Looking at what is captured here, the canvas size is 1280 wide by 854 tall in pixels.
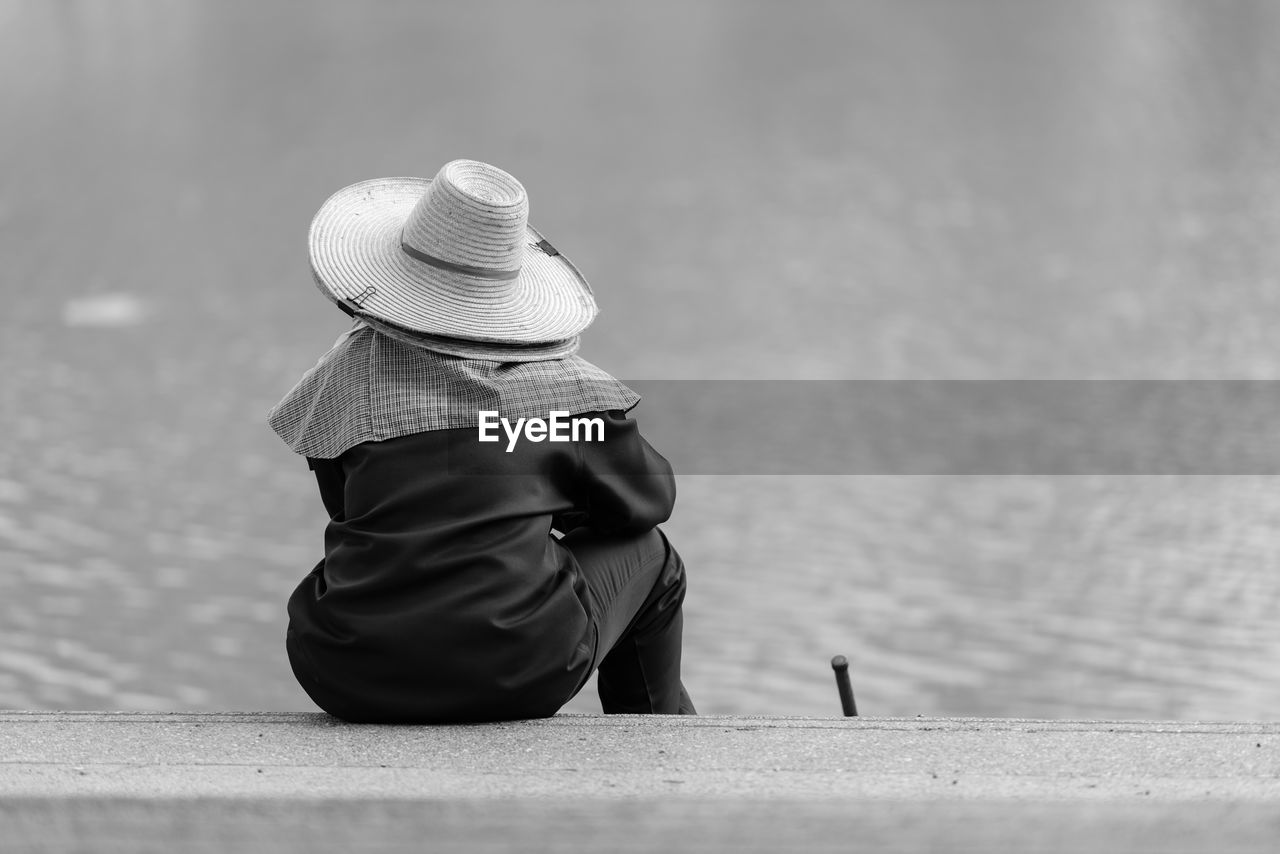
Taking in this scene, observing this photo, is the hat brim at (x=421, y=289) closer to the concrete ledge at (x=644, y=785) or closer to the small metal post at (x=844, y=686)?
the concrete ledge at (x=644, y=785)

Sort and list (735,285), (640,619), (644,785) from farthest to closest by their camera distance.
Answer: (735,285), (640,619), (644,785)

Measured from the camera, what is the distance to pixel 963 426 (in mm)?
5918

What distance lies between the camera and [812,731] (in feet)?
5.46

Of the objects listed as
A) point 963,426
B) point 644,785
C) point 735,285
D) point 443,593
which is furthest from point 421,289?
point 735,285

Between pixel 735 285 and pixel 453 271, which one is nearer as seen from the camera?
pixel 453 271

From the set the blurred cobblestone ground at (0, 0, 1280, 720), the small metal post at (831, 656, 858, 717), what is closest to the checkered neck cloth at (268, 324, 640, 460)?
the small metal post at (831, 656, 858, 717)

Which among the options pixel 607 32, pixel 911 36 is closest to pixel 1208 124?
pixel 911 36

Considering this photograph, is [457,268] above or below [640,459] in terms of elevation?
above

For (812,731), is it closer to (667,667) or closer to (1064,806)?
(1064,806)

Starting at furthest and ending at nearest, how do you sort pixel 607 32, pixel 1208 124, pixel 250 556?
pixel 607 32, pixel 1208 124, pixel 250 556

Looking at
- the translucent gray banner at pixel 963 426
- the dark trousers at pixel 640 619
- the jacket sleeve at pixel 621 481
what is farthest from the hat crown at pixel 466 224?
the translucent gray banner at pixel 963 426

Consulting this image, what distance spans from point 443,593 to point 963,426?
14.4 ft

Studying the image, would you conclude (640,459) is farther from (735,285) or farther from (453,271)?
(735,285)

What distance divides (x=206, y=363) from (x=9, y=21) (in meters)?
13.5
